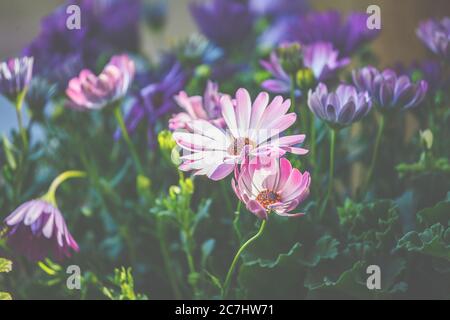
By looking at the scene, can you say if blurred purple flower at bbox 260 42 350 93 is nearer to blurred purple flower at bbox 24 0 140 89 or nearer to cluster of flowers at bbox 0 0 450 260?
cluster of flowers at bbox 0 0 450 260

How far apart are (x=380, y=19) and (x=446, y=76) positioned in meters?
0.06

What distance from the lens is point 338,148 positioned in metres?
0.49

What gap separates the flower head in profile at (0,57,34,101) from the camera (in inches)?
15.8

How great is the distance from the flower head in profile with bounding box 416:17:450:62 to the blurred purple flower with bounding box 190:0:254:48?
6.6 inches

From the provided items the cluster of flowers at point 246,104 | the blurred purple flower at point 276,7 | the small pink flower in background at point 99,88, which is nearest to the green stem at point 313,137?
the cluster of flowers at point 246,104

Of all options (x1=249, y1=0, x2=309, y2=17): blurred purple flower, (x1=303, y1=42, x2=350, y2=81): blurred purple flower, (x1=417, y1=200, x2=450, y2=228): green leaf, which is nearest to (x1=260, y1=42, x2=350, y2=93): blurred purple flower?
(x1=303, y1=42, x2=350, y2=81): blurred purple flower

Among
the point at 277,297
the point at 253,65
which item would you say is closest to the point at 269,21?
the point at 253,65

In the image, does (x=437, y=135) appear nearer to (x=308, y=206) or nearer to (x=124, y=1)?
(x=308, y=206)

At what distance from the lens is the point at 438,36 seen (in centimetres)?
43

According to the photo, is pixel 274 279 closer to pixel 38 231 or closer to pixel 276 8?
pixel 38 231

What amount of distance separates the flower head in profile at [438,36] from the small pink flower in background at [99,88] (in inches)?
8.0

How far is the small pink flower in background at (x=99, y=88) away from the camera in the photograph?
411mm

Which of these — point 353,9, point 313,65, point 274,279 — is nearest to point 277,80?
point 313,65

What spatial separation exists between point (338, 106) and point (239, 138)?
0.19 feet
